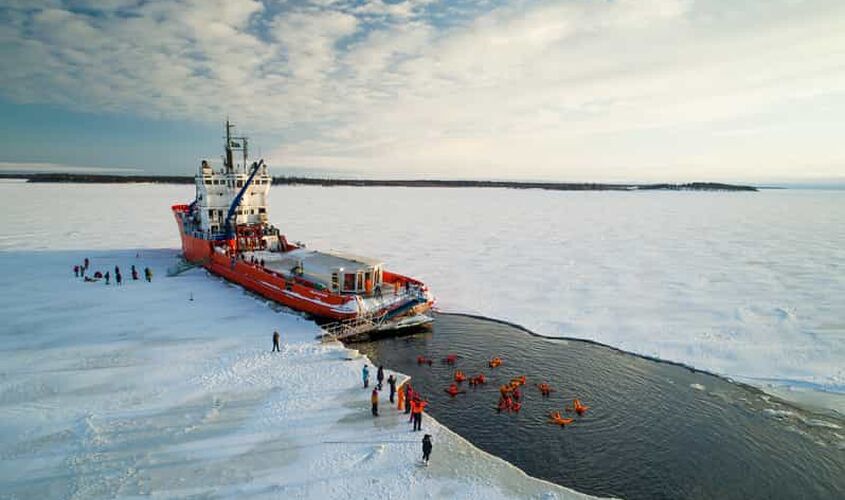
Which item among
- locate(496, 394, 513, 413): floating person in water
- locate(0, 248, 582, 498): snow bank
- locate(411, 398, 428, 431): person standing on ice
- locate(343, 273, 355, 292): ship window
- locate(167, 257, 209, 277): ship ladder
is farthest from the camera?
locate(167, 257, 209, 277): ship ladder

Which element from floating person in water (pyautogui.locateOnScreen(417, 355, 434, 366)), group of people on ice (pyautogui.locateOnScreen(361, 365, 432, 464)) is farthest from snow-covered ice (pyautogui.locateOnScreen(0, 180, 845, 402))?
group of people on ice (pyautogui.locateOnScreen(361, 365, 432, 464))

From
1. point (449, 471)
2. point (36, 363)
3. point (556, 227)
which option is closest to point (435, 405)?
point (449, 471)

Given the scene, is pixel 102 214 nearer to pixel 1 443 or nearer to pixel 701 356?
pixel 1 443

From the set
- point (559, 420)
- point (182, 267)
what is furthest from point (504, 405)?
point (182, 267)

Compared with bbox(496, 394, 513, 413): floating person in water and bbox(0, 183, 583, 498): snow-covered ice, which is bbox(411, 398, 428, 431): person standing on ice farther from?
bbox(496, 394, 513, 413): floating person in water

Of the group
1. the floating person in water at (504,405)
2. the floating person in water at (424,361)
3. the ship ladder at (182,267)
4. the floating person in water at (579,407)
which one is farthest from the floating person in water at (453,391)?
the ship ladder at (182,267)
